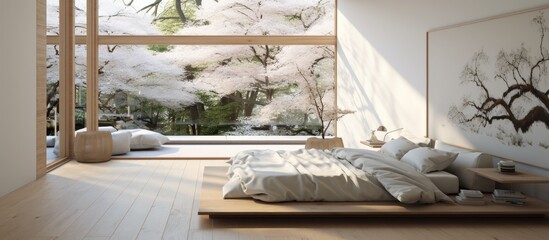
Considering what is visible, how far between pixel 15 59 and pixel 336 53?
471 cm

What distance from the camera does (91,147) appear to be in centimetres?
701

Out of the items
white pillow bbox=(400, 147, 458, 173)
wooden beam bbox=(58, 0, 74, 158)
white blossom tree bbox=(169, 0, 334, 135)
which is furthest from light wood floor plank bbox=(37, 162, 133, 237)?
white pillow bbox=(400, 147, 458, 173)

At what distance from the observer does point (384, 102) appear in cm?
699

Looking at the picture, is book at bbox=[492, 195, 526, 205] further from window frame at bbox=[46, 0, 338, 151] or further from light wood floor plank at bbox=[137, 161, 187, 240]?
window frame at bbox=[46, 0, 338, 151]

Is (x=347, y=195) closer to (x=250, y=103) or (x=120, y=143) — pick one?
(x=250, y=103)

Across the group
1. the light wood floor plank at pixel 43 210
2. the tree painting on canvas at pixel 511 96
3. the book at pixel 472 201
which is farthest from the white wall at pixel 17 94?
the tree painting on canvas at pixel 511 96

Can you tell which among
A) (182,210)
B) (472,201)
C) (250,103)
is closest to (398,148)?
(472,201)

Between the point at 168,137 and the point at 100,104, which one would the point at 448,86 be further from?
the point at 100,104

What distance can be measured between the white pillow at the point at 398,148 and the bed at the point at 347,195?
57 cm

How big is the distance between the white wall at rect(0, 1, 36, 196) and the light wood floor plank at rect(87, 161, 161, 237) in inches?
40.4

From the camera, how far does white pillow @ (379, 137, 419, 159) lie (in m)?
5.46

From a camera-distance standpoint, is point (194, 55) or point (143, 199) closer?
point (143, 199)

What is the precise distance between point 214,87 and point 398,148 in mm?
3490

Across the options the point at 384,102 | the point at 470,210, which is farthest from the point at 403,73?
the point at 470,210
